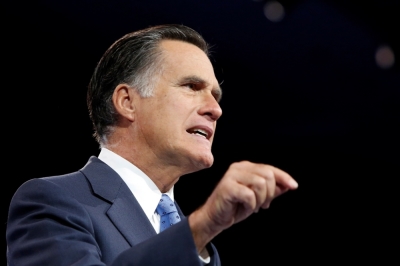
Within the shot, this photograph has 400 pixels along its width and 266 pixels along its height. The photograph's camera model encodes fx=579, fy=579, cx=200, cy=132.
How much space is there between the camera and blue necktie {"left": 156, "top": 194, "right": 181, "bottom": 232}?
1654mm

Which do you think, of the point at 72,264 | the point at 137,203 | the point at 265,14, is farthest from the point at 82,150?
the point at 72,264

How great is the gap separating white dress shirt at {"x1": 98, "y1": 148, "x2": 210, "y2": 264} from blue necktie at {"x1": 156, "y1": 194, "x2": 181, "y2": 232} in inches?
0.5

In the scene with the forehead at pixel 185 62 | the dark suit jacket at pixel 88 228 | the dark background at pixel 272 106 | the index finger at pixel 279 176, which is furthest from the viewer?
the dark background at pixel 272 106

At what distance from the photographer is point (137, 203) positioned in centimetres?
156

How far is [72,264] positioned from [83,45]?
218 centimetres

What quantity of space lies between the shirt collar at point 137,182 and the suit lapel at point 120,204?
0.07m

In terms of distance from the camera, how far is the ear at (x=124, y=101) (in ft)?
6.17

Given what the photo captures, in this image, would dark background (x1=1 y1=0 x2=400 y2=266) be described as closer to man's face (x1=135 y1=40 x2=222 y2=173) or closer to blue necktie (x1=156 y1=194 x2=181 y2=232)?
man's face (x1=135 y1=40 x2=222 y2=173)

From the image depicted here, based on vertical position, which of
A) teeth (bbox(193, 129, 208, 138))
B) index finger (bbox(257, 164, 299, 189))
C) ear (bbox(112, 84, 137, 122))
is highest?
index finger (bbox(257, 164, 299, 189))

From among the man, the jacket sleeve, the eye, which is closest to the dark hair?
the man

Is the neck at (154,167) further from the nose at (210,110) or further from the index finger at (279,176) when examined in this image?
the index finger at (279,176)

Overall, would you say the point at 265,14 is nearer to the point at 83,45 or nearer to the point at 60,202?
the point at 83,45

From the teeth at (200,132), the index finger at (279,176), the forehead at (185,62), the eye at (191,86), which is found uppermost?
the forehead at (185,62)

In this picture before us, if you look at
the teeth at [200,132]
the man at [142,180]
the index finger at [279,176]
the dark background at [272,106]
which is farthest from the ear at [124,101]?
the dark background at [272,106]
